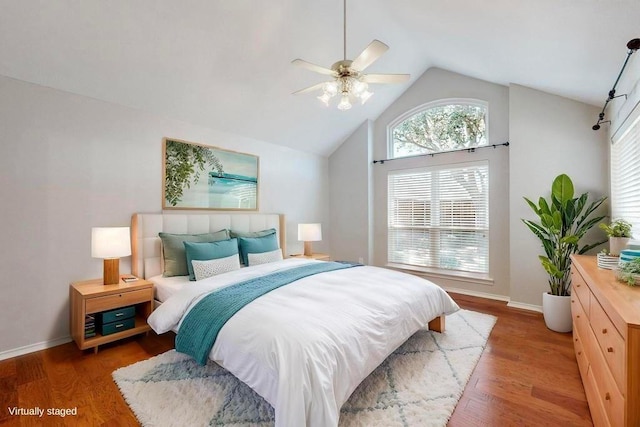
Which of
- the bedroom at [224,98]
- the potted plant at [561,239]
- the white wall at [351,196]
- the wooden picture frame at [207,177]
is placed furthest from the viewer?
the white wall at [351,196]

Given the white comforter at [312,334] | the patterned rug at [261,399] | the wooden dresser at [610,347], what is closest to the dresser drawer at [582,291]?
the wooden dresser at [610,347]

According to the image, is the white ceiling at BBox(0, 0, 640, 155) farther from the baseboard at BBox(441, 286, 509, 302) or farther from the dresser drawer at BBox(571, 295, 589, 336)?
the baseboard at BBox(441, 286, 509, 302)

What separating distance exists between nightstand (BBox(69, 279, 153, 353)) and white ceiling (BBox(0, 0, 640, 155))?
1927mm

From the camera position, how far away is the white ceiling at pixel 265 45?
7.16 ft

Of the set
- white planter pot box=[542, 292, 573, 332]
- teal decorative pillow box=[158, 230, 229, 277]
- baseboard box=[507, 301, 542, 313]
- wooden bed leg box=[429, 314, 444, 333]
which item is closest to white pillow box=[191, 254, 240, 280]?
teal decorative pillow box=[158, 230, 229, 277]

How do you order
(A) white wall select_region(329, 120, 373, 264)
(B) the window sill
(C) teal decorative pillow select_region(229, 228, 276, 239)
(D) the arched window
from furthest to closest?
(A) white wall select_region(329, 120, 373, 264), (D) the arched window, (B) the window sill, (C) teal decorative pillow select_region(229, 228, 276, 239)

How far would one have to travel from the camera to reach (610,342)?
1.36 m

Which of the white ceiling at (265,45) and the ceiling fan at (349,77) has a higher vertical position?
the white ceiling at (265,45)

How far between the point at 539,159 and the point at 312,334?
3.68 meters

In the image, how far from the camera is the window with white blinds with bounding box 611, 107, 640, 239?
228cm

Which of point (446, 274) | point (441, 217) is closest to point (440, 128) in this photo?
point (441, 217)

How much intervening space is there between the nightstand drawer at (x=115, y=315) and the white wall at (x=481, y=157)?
3.87 m

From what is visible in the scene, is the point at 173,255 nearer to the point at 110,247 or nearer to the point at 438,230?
the point at 110,247

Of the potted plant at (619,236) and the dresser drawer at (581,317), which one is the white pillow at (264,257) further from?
the potted plant at (619,236)
